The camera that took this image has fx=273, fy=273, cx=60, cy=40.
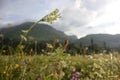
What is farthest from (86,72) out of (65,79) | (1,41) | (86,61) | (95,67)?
Result: (1,41)

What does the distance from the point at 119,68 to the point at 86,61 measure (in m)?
1.14

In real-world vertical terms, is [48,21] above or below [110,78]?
above

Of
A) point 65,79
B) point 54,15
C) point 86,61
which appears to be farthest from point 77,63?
point 54,15

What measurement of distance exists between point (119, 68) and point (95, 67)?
3.51 feet

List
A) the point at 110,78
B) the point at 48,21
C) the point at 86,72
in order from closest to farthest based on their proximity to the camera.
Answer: the point at 48,21, the point at 110,78, the point at 86,72

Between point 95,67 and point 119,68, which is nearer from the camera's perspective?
point 95,67

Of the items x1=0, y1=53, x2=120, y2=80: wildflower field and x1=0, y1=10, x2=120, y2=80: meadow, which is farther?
x1=0, y1=53, x2=120, y2=80: wildflower field

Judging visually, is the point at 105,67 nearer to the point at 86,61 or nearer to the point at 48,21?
the point at 86,61

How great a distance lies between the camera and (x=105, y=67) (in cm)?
719

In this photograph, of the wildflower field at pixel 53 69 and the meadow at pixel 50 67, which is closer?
the meadow at pixel 50 67

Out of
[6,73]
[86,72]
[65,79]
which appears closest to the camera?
[6,73]

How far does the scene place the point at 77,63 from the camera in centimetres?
822

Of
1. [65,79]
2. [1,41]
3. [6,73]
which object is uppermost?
[1,41]

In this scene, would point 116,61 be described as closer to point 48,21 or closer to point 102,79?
point 102,79
